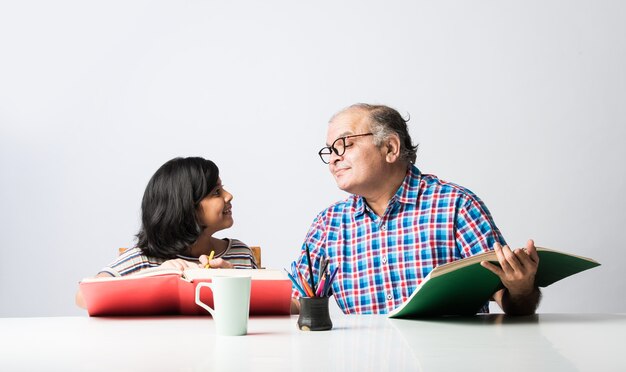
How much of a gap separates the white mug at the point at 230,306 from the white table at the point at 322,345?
2 cm

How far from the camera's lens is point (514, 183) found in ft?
9.16

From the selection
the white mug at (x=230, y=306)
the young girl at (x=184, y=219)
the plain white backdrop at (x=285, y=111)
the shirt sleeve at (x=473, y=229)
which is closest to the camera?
the white mug at (x=230, y=306)

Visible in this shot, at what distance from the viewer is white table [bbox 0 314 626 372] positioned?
0.75 metres

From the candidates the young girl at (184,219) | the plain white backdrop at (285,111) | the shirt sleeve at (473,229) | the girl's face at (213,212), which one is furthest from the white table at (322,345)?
the plain white backdrop at (285,111)

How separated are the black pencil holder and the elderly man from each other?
2.16 feet

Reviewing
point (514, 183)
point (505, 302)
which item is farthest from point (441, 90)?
point (505, 302)

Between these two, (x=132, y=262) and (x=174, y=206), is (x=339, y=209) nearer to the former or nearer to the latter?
(x=174, y=206)

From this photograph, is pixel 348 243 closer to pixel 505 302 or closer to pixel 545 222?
pixel 505 302

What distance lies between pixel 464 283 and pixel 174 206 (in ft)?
3.81

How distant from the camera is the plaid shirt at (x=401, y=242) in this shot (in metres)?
1.82

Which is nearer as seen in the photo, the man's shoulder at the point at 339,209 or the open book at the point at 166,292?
the open book at the point at 166,292

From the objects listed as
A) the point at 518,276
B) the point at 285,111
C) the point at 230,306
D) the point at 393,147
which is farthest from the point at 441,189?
the point at 285,111

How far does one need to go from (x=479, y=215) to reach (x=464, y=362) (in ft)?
3.61

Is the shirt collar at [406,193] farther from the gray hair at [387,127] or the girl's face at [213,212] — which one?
the girl's face at [213,212]
